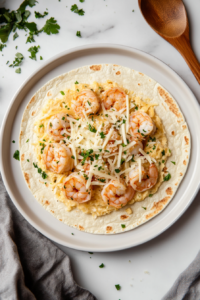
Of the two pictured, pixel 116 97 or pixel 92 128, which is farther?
pixel 116 97

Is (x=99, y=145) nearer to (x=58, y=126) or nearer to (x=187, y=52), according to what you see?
(x=58, y=126)

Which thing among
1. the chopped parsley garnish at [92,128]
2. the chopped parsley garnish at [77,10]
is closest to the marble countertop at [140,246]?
the chopped parsley garnish at [77,10]

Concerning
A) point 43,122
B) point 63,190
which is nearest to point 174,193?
point 63,190

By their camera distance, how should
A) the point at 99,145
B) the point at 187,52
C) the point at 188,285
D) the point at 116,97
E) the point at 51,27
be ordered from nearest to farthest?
the point at 99,145, the point at 116,97, the point at 188,285, the point at 187,52, the point at 51,27

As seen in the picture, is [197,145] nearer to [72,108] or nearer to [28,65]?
[72,108]

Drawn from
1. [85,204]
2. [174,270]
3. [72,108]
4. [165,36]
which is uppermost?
[165,36]

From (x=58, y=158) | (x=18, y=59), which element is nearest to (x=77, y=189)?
(x=58, y=158)
